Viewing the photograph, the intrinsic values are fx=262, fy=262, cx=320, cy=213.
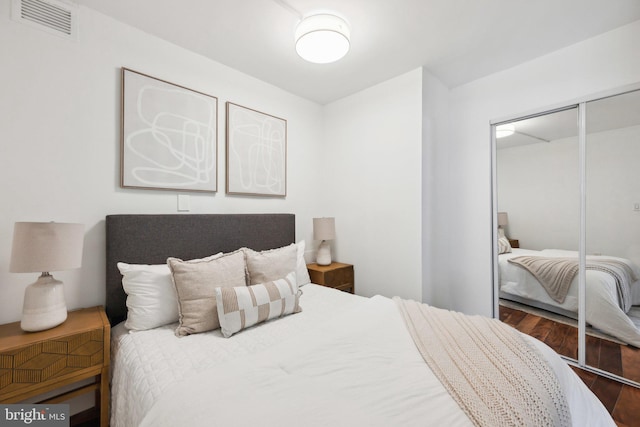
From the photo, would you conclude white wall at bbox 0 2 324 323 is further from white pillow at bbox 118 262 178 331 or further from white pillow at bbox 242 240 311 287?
white pillow at bbox 242 240 311 287

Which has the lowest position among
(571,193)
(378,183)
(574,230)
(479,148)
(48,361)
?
(48,361)

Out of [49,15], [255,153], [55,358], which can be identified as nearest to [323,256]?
[255,153]

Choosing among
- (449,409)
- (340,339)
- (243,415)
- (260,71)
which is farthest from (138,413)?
(260,71)

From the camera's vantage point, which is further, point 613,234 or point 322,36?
point 613,234

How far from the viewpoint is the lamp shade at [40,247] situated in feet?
4.05

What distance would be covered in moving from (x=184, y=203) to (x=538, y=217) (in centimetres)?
297

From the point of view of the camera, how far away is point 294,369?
1068 mm

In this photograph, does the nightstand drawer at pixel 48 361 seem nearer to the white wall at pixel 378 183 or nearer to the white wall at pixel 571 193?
the white wall at pixel 378 183

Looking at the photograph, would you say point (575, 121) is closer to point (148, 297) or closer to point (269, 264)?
point (269, 264)

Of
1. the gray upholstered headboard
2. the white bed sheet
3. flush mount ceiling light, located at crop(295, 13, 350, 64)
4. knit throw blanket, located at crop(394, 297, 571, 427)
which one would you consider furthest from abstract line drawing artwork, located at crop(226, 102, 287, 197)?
knit throw blanket, located at crop(394, 297, 571, 427)

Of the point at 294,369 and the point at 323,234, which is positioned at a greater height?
the point at 323,234

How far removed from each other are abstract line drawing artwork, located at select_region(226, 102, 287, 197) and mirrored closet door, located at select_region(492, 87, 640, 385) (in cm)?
209

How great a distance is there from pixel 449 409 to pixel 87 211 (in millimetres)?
2162

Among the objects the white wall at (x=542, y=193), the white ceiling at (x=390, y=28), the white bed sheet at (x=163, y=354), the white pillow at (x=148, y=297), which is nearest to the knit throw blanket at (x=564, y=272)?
the white wall at (x=542, y=193)
